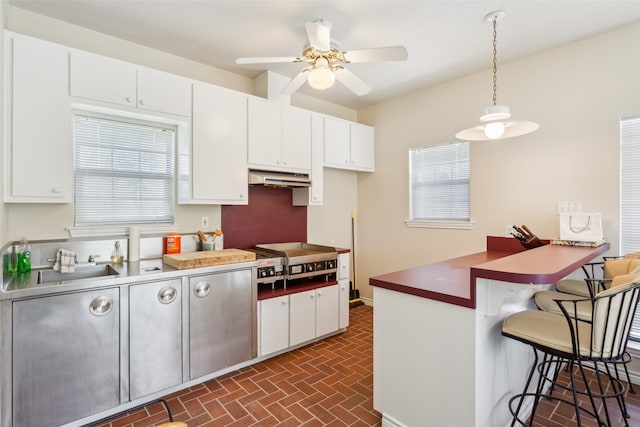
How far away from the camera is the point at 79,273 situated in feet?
7.75

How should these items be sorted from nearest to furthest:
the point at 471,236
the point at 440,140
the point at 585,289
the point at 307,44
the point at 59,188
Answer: the point at 59,188 < the point at 585,289 < the point at 307,44 < the point at 471,236 < the point at 440,140

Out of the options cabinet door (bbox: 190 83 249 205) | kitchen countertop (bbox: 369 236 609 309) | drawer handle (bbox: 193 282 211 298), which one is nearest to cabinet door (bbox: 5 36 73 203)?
cabinet door (bbox: 190 83 249 205)

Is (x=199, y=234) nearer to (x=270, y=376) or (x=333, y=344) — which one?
(x=270, y=376)

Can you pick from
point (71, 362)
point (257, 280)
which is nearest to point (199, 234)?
point (257, 280)

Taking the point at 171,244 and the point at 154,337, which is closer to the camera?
the point at 154,337

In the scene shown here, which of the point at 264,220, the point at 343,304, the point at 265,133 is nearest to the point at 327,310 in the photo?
the point at 343,304

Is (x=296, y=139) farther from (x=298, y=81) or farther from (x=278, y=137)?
(x=298, y=81)

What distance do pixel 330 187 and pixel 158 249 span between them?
228 cm

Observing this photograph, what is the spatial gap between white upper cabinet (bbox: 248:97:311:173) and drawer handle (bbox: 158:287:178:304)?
1335 mm

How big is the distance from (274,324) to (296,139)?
190 cm

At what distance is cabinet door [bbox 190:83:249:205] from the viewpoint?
106 inches

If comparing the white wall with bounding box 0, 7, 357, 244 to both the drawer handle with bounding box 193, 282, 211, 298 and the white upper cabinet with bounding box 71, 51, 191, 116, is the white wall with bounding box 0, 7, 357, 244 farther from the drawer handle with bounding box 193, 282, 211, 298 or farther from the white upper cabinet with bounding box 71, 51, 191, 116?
the drawer handle with bounding box 193, 282, 211, 298

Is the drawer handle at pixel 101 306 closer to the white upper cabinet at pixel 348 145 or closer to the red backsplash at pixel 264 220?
the red backsplash at pixel 264 220

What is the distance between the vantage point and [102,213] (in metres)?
2.59
